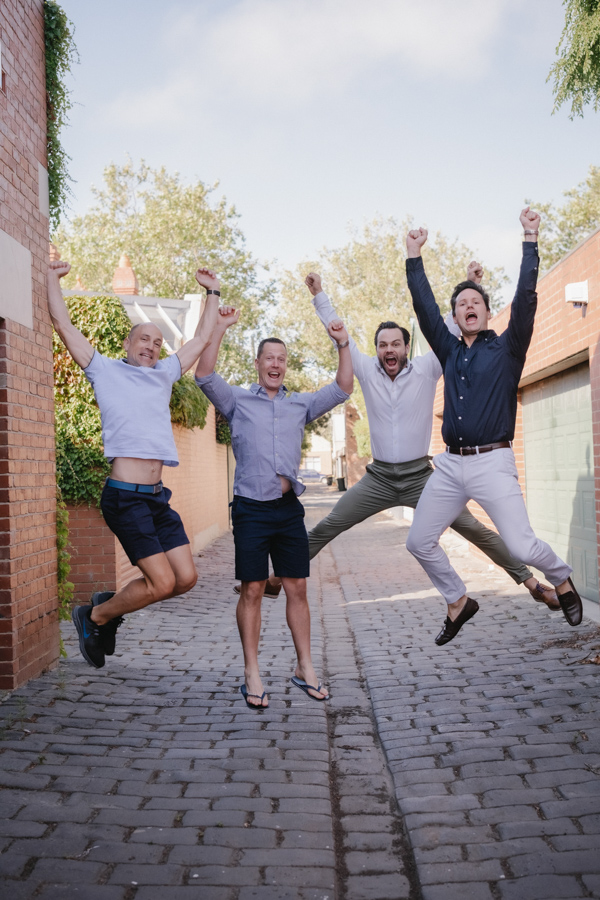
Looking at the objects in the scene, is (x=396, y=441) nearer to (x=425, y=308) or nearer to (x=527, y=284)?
(x=425, y=308)

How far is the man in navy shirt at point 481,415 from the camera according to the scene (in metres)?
4.72

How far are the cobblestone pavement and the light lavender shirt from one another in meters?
1.57

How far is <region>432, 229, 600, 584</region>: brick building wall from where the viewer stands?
752 cm

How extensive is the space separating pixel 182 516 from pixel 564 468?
249 inches

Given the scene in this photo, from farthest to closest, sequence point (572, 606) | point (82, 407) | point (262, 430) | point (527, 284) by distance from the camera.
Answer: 1. point (82, 407)
2. point (262, 430)
3. point (572, 606)
4. point (527, 284)

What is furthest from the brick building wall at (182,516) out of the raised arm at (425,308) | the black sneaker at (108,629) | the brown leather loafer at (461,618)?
the raised arm at (425,308)

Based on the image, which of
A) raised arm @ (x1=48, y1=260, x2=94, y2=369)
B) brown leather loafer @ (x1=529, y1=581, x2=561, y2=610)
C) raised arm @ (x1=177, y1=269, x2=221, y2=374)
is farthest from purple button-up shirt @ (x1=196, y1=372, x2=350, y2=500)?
brown leather loafer @ (x1=529, y1=581, x2=561, y2=610)

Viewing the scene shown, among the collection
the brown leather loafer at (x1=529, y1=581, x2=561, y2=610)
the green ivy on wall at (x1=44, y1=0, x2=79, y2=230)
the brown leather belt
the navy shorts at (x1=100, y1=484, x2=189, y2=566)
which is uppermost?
the green ivy on wall at (x1=44, y1=0, x2=79, y2=230)

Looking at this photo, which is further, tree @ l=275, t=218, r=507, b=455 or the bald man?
tree @ l=275, t=218, r=507, b=455

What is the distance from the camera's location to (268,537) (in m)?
5.12

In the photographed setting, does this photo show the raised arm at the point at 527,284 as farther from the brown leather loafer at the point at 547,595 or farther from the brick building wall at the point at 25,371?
the brick building wall at the point at 25,371

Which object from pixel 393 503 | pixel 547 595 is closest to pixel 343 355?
pixel 393 503

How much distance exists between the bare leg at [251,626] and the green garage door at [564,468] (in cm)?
465

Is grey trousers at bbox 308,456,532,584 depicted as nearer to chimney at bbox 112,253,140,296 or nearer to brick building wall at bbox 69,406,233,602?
brick building wall at bbox 69,406,233,602
